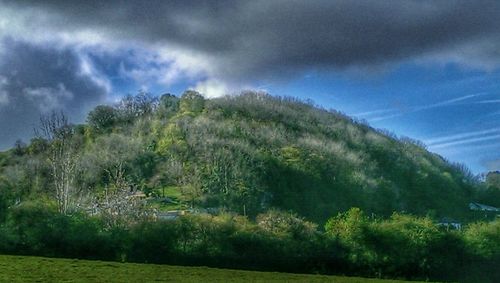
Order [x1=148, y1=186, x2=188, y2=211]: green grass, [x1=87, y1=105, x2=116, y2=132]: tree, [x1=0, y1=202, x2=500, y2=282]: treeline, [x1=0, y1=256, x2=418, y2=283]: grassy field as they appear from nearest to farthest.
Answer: [x1=0, y1=256, x2=418, y2=283]: grassy field → [x1=0, y1=202, x2=500, y2=282]: treeline → [x1=148, y1=186, x2=188, y2=211]: green grass → [x1=87, y1=105, x2=116, y2=132]: tree

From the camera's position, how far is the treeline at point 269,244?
194 feet

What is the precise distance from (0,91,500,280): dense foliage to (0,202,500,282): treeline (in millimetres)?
113

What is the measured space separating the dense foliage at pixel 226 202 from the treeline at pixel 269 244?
0.11 m

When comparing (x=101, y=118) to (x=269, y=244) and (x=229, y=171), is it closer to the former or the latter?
(x=229, y=171)

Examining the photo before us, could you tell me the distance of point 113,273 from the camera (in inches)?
1911

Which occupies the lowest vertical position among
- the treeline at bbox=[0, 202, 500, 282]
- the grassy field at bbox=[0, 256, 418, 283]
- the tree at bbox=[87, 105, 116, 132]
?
the grassy field at bbox=[0, 256, 418, 283]

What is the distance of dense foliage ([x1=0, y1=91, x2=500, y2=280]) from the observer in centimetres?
5959

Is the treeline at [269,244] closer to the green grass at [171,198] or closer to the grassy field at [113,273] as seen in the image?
the grassy field at [113,273]

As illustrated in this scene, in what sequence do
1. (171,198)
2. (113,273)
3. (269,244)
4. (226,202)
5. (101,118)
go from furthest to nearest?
1. (101,118)
2. (171,198)
3. (226,202)
4. (269,244)
5. (113,273)

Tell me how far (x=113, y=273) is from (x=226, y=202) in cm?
8933

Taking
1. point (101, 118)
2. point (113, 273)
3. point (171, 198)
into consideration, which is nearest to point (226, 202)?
point (171, 198)

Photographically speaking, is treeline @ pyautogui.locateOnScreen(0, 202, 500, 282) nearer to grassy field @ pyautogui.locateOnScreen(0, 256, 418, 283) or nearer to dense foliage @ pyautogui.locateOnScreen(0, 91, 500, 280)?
dense foliage @ pyautogui.locateOnScreen(0, 91, 500, 280)

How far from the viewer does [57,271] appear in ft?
156

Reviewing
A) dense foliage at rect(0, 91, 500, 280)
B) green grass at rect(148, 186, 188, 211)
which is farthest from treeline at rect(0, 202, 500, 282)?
green grass at rect(148, 186, 188, 211)
